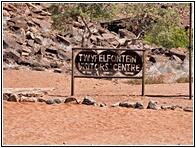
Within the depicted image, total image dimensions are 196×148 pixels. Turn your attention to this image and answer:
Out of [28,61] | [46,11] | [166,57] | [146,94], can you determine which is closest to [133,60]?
A: [146,94]

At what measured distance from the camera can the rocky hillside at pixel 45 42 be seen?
25.8 m

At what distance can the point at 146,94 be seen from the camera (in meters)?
15.9

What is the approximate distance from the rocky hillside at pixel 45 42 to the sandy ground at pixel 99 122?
380 inches

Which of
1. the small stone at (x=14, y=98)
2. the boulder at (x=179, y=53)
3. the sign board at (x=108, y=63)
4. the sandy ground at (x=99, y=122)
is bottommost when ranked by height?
the sandy ground at (x=99, y=122)

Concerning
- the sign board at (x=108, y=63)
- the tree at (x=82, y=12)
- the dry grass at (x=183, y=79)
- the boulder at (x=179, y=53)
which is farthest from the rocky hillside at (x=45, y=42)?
the sign board at (x=108, y=63)

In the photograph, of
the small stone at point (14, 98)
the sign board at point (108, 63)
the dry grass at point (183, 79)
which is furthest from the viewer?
the dry grass at point (183, 79)

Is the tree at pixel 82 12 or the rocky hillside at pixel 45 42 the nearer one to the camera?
the tree at pixel 82 12

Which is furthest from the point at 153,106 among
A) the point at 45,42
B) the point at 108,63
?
the point at 45,42

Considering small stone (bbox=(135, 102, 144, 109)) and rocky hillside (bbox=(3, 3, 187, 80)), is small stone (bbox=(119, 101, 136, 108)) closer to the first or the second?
small stone (bbox=(135, 102, 144, 109))

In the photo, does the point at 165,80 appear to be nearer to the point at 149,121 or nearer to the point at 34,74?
the point at 34,74

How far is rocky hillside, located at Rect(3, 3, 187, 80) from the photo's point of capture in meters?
25.8

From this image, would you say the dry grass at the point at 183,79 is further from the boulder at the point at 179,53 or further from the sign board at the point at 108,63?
the boulder at the point at 179,53

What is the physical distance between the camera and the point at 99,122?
11617mm

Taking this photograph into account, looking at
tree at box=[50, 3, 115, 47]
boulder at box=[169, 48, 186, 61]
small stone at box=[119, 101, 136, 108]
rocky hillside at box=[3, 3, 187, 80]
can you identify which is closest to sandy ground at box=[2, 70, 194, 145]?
small stone at box=[119, 101, 136, 108]
